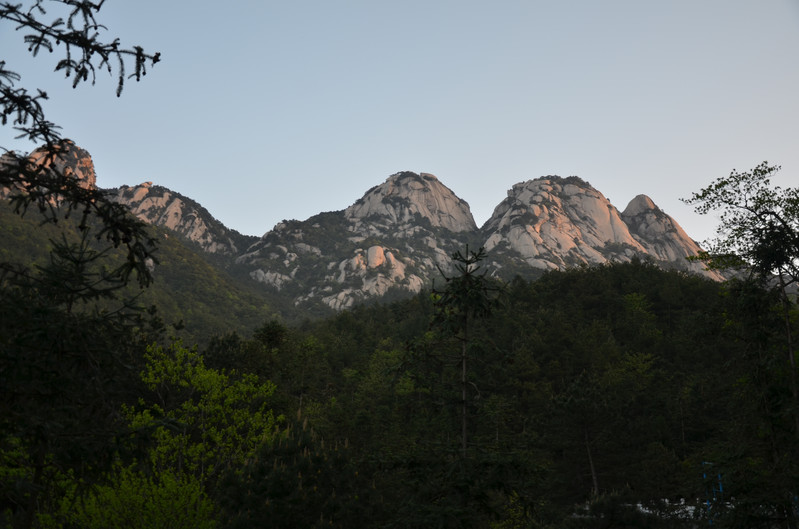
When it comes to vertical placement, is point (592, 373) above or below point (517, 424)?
above

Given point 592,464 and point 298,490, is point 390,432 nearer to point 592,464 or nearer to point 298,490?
point 592,464

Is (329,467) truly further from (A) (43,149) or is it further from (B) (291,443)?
(A) (43,149)

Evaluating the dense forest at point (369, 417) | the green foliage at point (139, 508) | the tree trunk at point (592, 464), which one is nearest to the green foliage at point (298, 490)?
the dense forest at point (369, 417)

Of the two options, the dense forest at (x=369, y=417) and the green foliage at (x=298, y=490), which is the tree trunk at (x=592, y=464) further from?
the green foliage at (x=298, y=490)

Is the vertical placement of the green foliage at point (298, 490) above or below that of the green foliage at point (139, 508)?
above

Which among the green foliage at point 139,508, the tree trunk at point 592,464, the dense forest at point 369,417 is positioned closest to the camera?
the dense forest at point 369,417

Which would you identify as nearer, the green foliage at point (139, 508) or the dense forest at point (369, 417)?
the dense forest at point (369, 417)

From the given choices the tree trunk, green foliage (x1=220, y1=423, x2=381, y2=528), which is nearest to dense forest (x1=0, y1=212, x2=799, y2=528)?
green foliage (x1=220, y1=423, x2=381, y2=528)

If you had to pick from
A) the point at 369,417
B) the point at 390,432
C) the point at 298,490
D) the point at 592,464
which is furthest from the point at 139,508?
the point at 592,464

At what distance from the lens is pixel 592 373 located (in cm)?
5325

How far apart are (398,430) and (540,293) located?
47.1 m

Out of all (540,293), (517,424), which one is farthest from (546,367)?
(540,293)

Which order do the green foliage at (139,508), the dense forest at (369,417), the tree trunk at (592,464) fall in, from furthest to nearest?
the tree trunk at (592,464) → the green foliage at (139,508) → the dense forest at (369,417)

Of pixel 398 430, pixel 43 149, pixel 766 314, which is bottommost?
pixel 398 430
